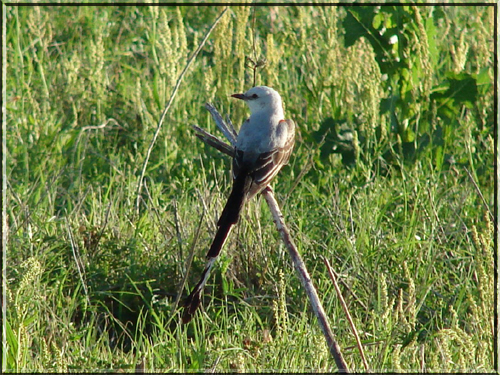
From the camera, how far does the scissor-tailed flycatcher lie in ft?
11.6

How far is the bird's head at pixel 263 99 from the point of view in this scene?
454cm

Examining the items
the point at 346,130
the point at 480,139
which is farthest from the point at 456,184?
the point at 346,130

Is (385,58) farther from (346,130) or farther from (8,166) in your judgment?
(8,166)

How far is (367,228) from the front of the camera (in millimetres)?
4473

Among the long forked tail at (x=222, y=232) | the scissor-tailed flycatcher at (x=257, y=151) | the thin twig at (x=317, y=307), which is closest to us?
the thin twig at (x=317, y=307)

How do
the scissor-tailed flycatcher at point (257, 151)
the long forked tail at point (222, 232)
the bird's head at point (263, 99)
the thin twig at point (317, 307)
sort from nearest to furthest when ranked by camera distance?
1. the thin twig at point (317, 307)
2. the long forked tail at point (222, 232)
3. the scissor-tailed flycatcher at point (257, 151)
4. the bird's head at point (263, 99)

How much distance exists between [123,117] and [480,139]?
3.12 meters

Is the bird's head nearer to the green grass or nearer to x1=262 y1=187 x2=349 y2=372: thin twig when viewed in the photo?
the green grass

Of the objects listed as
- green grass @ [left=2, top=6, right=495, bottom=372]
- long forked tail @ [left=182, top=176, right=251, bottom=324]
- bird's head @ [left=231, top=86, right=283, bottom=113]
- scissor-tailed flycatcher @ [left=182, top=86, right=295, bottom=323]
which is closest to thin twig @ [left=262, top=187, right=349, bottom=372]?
green grass @ [left=2, top=6, right=495, bottom=372]

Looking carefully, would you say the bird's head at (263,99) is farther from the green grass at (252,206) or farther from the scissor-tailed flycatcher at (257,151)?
the green grass at (252,206)

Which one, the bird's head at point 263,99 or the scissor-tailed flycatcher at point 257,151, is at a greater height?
the bird's head at point 263,99

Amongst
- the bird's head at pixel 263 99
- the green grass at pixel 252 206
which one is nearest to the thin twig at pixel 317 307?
the green grass at pixel 252 206

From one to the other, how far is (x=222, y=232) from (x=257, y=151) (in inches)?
38.5

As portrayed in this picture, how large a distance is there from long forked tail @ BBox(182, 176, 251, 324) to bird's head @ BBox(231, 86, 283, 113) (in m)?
0.82
